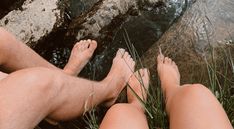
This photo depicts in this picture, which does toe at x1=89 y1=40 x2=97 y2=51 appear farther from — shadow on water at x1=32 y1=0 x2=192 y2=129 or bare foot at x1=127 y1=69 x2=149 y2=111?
bare foot at x1=127 y1=69 x2=149 y2=111

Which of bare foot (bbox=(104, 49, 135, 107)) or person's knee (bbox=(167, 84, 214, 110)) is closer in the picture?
person's knee (bbox=(167, 84, 214, 110))

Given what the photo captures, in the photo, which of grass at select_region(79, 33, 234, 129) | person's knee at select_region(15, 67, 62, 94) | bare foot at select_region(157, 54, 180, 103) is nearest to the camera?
person's knee at select_region(15, 67, 62, 94)

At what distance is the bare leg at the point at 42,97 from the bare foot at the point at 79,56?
0.46 meters

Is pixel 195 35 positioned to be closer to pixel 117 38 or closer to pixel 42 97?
pixel 117 38

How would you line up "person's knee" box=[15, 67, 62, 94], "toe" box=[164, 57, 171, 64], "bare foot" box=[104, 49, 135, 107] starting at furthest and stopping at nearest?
1. "toe" box=[164, 57, 171, 64]
2. "bare foot" box=[104, 49, 135, 107]
3. "person's knee" box=[15, 67, 62, 94]

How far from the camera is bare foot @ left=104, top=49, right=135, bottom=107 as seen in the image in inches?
132

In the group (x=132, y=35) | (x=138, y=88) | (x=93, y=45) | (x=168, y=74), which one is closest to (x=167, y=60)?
(x=168, y=74)

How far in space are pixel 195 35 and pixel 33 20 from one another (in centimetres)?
138

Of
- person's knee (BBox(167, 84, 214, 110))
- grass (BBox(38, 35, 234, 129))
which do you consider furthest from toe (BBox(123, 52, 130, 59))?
person's knee (BBox(167, 84, 214, 110))

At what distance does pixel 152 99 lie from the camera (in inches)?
119

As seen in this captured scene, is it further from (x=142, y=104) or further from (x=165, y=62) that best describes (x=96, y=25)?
(x=142, y=104)

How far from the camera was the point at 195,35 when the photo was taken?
3.51m

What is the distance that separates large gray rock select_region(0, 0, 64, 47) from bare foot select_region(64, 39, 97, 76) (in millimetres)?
295


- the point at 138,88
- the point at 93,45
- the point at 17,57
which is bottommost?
the point at 138,88
